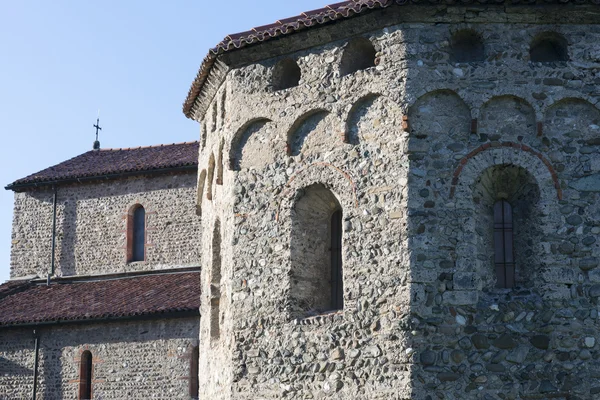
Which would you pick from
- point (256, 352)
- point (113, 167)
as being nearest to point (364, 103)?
point (256, 352)

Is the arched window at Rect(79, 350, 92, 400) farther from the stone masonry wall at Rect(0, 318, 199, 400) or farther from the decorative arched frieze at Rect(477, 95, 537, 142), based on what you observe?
the decorative arched frieze at Rect(477, 95, 537, 142)

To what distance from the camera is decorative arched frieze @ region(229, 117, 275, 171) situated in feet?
43.8

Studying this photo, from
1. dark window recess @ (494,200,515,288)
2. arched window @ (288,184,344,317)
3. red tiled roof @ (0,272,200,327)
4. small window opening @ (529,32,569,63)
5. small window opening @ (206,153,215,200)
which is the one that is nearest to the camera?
dark window recess @ (494,200,515,288)

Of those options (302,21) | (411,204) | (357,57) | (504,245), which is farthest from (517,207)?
(302,21)

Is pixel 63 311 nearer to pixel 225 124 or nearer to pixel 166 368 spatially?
pixel 166 368

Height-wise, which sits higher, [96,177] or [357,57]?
[96,177]

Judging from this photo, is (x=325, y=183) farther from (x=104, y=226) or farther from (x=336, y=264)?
(x=104, y=226)

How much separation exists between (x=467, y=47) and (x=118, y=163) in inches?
610

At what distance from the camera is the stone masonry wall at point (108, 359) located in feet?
71.3

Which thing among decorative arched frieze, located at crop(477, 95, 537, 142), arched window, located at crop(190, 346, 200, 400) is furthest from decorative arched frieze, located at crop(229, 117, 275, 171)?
arched window, located at crop(190, 346, 200, 400)

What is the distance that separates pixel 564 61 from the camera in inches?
482

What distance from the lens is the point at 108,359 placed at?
22422mm

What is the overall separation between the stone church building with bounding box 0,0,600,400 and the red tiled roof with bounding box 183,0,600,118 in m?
0.04

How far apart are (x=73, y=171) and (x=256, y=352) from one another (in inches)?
589
